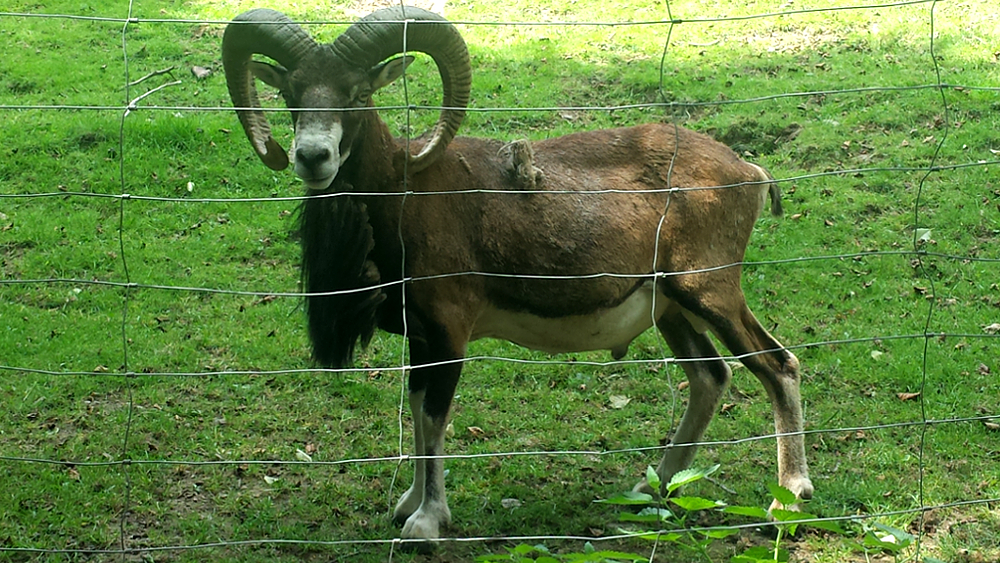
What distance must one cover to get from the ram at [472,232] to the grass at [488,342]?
60cm

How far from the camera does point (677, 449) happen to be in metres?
5.99

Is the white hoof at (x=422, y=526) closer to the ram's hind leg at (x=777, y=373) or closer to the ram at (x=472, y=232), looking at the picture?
the ram at (x=472, y=232)

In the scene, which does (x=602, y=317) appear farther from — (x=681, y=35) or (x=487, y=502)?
(x=681, y=35)

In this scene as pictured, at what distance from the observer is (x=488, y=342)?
7.88 meters

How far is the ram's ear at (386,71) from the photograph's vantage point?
513cm

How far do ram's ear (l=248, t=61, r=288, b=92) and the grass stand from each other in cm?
96

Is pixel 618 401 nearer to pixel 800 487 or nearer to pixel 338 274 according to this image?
pixel 800 487

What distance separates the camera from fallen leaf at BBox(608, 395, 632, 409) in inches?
277

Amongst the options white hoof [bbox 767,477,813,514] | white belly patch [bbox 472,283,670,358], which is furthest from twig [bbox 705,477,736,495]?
white belly patch [bbox 472,283,670,358]

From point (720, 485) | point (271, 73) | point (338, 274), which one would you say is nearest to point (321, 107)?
point (271, 73)

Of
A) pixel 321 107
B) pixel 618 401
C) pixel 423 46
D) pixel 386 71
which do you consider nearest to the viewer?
pixel 321 107

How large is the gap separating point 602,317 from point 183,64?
7992mm

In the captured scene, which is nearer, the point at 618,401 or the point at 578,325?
the point at 578,325

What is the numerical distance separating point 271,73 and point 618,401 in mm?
3323
